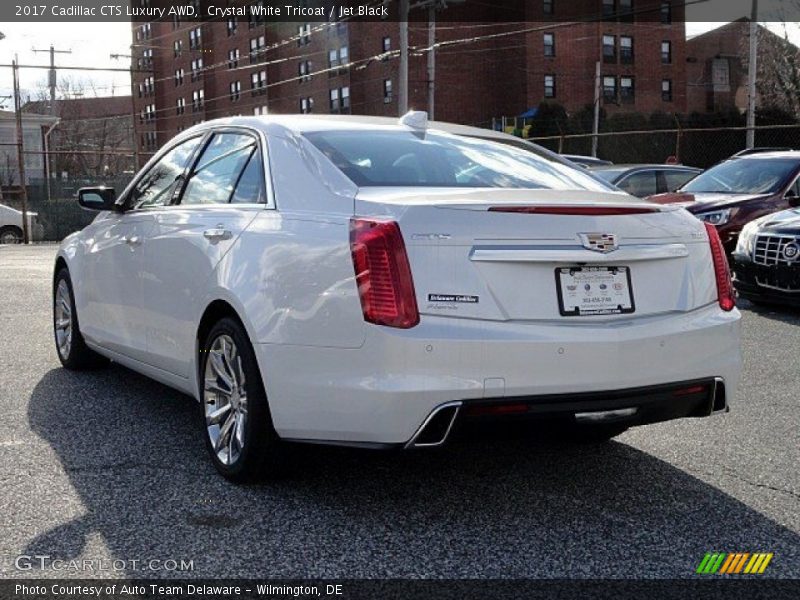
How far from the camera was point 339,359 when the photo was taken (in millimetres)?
3488

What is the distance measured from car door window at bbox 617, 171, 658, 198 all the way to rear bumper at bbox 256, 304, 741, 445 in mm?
12875

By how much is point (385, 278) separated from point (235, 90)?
7138cm

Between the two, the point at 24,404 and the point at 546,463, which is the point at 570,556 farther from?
the point at 24,404

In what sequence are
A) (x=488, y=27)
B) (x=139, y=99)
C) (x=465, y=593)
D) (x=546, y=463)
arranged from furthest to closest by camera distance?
(x=139, y=99)
(x=488, y=27)
(x=546, y=463)
(x=465, y=593)

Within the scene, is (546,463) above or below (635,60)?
below

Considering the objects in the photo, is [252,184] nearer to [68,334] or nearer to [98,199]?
[98,199]

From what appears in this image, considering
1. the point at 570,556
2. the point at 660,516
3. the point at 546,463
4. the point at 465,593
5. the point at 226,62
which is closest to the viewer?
the point at 465,593

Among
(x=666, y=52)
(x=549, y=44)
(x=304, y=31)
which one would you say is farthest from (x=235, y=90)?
(x=666, y=52)

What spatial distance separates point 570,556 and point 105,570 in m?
1.60

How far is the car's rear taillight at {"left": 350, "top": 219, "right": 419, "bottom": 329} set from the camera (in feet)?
11.0

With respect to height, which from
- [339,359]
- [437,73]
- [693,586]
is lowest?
[693,586]

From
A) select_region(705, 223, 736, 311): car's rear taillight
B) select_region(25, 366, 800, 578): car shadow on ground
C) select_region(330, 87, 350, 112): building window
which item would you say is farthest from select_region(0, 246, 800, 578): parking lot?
select_region(330, 87, 350, 112): building window

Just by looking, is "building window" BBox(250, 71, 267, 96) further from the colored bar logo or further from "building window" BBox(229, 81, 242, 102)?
the colored bar logo

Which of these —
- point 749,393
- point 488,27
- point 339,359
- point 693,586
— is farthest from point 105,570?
point 488,27
